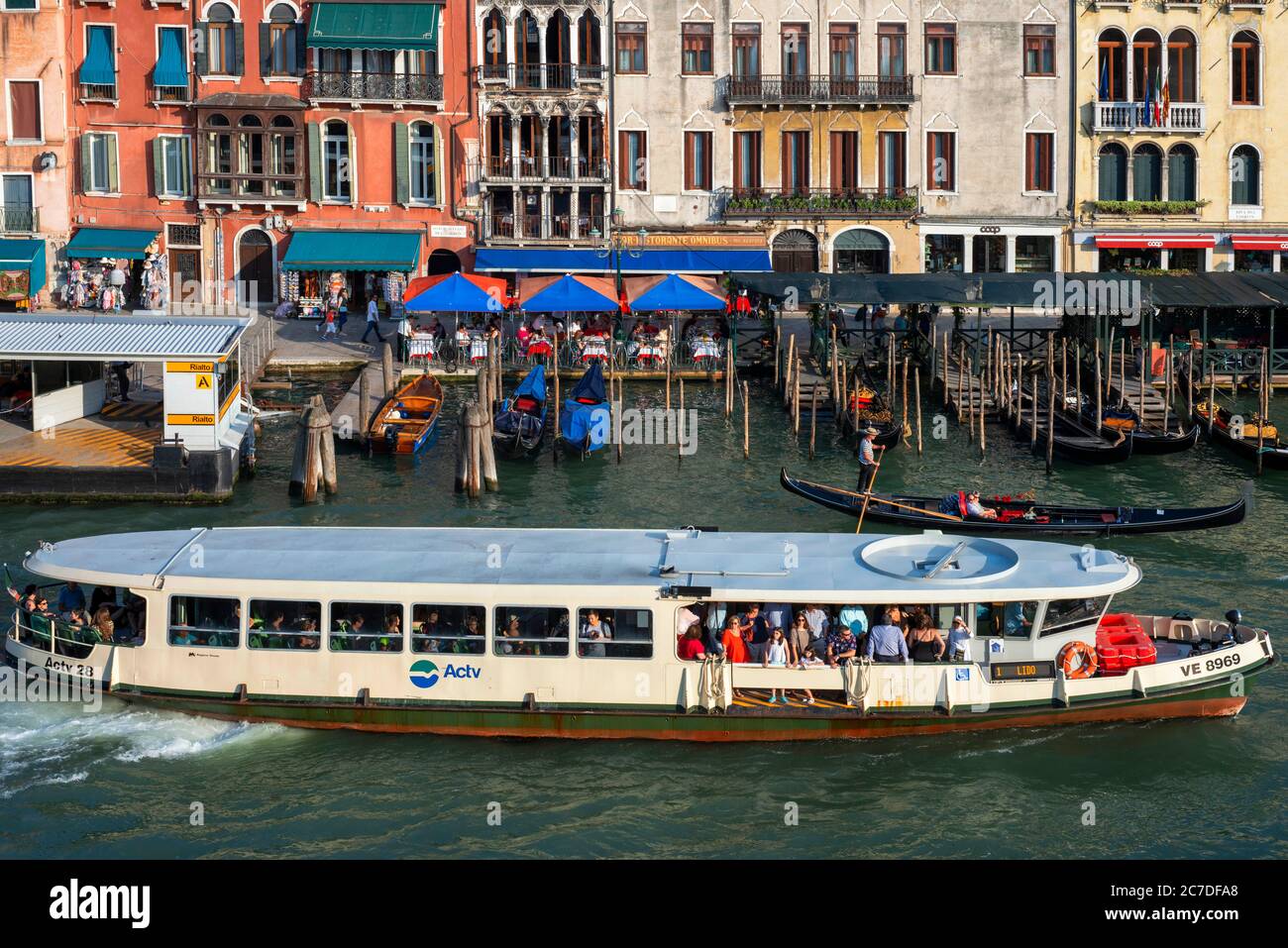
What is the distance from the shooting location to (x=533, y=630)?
67.2 ft

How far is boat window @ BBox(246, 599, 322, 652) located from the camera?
20688 mm

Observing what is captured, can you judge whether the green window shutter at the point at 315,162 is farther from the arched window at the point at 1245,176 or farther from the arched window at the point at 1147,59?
the arched window at the point at 1245,176

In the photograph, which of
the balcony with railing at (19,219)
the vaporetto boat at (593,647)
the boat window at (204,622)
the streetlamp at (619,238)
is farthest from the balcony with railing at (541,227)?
the boat window at (204,622)

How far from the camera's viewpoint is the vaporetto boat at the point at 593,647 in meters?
20.4

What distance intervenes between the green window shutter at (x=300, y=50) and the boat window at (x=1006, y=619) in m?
37.1

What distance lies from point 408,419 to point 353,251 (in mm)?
13915

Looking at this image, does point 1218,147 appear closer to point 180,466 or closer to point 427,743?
point 180,466

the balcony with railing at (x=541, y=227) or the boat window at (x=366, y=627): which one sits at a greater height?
the balcony with railing at (x=541, y=227)

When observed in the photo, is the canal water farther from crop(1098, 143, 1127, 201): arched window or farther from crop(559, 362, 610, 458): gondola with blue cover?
crop(1098, 143, 1127, 201): arched window

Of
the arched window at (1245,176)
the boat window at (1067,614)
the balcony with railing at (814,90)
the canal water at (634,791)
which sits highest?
the balcony with railing at (814,90)

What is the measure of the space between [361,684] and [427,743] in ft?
3.47

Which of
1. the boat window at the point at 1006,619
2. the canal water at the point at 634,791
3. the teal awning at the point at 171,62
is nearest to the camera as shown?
the canal water at the point at 634,791

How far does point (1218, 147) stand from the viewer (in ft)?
177

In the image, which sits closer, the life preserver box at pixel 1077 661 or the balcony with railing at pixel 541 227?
the life preserver box at pixel 1077 661
